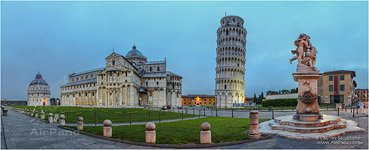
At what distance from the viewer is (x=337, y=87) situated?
7350cm

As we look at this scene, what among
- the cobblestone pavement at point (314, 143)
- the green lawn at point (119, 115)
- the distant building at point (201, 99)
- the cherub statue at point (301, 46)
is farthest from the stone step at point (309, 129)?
the distant building at point (201, 99)

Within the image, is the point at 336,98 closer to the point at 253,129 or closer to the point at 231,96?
the point at 231,96

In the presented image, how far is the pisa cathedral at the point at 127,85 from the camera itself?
268ft

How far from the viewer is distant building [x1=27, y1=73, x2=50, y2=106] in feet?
541

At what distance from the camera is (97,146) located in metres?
11.8

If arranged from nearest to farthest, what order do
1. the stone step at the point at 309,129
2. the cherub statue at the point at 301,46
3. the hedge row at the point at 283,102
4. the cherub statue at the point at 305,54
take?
the stone step at the point at 309,129, the cherub statue at the point at 305,54, the cherub statue at the point at 301,46, the hedge row at the point at 283,102

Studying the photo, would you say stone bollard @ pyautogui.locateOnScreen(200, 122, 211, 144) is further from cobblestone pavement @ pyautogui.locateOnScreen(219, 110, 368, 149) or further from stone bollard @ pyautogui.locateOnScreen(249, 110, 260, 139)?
stone bollard @ pyautogui.locateOnScreen(249, 110, 260, 139)

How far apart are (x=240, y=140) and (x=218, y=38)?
9327cm

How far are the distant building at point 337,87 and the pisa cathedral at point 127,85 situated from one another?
47.5 metres

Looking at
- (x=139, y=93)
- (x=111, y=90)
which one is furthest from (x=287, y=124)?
(x=139, y=93)

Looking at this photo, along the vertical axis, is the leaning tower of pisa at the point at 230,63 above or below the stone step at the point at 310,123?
above

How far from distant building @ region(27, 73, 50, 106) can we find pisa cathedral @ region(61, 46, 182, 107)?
58019mm

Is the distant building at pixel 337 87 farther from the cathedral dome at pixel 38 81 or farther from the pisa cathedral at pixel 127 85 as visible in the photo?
the cathedral dome at pixel 38 81

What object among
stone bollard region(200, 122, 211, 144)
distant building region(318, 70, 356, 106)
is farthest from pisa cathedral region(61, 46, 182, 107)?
stone bollard region(200, 122, 211, 144)
